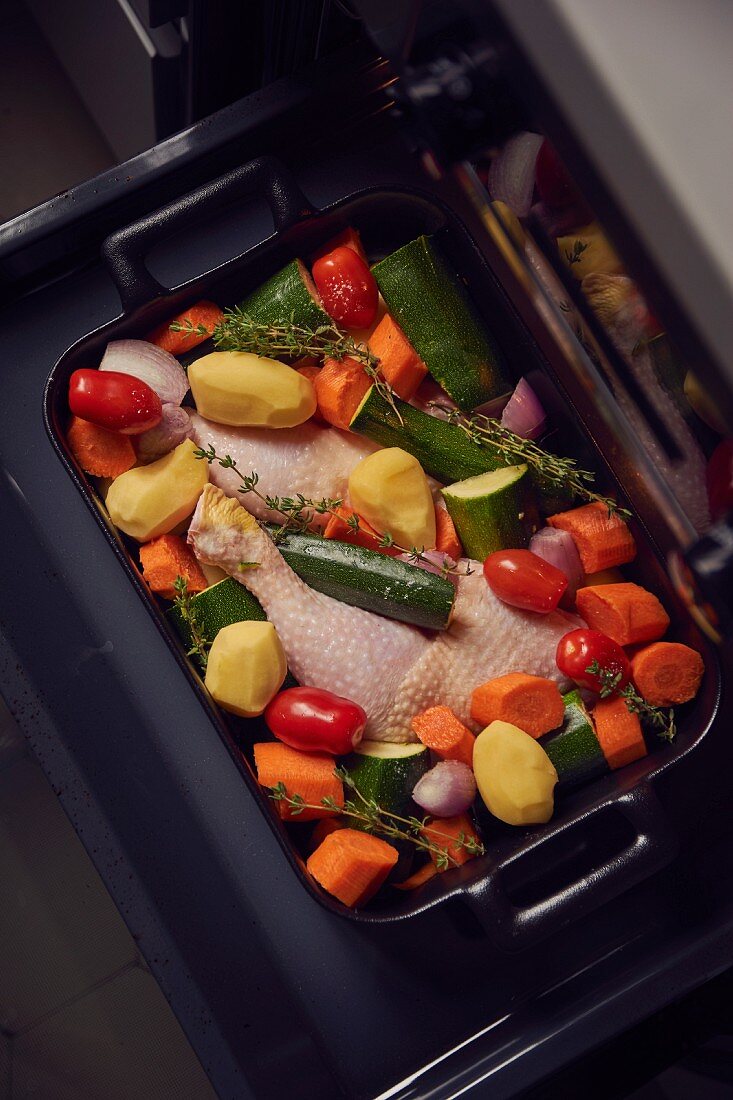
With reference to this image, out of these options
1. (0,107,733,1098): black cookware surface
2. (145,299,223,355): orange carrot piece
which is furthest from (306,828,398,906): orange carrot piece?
(145,299,223,355): orange carrot piece

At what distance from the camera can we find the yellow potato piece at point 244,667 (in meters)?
1.18

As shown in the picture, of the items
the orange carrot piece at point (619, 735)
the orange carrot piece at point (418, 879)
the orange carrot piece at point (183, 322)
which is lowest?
the orange carrot piece at point (418, 879)

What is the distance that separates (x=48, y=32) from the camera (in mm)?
1872

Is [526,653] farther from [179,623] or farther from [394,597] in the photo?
[179,623]

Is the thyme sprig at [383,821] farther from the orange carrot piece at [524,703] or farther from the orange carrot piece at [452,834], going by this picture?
the orange carrot piece at [524,703]

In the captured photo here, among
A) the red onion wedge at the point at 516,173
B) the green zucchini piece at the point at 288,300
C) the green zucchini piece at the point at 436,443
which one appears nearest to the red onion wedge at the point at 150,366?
the green zucchini piece at the point at 288,300

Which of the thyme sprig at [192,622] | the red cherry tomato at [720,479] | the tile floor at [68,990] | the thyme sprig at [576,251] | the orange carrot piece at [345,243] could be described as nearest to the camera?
the red cherry tomato at [720,479]

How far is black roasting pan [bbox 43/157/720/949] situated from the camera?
1.13 m

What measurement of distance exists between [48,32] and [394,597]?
1.46 metres

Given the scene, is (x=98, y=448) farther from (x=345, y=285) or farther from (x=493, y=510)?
(x=493, y=510)

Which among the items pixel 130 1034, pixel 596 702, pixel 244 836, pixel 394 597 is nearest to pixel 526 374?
pixel 394 597

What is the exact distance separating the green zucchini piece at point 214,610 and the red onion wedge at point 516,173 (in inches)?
24.1

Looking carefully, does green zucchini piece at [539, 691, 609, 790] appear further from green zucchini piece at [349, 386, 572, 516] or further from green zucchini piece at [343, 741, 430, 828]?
green zucchini piece at [349, 386, 572, 516]

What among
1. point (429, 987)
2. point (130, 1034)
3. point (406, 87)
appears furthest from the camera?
point (130, 1034)
